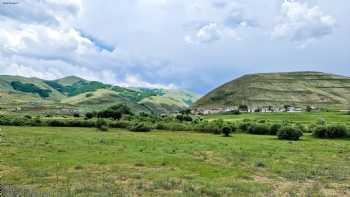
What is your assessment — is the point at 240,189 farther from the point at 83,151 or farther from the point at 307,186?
the point at 83,151

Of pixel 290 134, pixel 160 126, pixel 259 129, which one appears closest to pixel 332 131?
pixel 290 134

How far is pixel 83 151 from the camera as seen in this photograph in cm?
4231

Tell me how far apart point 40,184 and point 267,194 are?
14.8m

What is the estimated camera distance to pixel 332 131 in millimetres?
74375

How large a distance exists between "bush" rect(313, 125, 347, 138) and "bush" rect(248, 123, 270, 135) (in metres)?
12.4

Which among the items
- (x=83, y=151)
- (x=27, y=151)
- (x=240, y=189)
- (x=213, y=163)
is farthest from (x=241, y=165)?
(x=27, y=151)

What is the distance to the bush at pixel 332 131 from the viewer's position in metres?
74.2

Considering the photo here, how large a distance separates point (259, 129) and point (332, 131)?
53.9 ft

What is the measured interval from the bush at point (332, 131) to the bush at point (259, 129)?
12.4 meters

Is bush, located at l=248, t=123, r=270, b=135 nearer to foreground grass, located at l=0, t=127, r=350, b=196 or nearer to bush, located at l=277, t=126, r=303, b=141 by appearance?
bush, located at l=277, t=126, r=303, b=141

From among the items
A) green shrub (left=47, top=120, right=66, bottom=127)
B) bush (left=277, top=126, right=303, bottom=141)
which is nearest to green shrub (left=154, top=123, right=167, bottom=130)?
green shrub (left=47, top=120, right=66, bottom=127)

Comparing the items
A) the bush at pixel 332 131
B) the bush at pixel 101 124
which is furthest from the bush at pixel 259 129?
the bush at pixel 101 124

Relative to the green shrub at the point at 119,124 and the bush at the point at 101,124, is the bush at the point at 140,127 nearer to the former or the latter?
the green shrub at the point at 119,124

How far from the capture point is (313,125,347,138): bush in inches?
2921
